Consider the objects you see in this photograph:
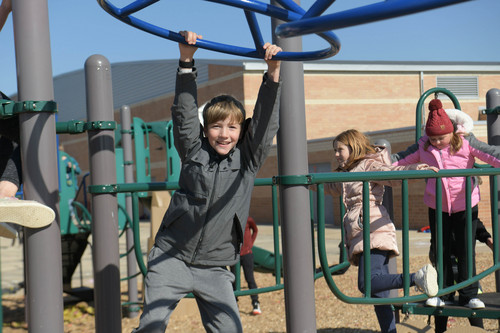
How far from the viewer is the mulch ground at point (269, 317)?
4.84 m

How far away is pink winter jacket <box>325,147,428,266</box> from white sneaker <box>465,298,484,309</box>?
603 millimetres

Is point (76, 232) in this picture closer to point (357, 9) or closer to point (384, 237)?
point (384, 237)

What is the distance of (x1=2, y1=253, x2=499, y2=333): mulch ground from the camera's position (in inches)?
191

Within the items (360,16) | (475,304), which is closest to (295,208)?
(360,16)

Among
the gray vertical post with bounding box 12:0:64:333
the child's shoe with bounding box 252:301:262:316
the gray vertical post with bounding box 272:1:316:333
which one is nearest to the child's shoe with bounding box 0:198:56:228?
the gray vertical post with bounding box 12:0:64:333

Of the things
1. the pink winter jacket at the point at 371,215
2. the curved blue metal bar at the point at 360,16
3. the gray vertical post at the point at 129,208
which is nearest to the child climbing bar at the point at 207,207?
the curved blue metal bar at the point at 360,16

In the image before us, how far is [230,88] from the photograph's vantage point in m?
21.8

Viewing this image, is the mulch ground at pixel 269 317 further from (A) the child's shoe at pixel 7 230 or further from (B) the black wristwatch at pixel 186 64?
(A) the child's shoe at pixel 7 230

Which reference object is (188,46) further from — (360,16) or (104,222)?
(360,16)

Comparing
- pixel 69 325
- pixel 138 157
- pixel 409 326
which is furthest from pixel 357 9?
pixel 138 157

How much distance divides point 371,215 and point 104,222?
5.01 feet

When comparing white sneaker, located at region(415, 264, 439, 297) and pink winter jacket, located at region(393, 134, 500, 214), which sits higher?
pink winter jacket, located at region(393, 134, 500, 214)

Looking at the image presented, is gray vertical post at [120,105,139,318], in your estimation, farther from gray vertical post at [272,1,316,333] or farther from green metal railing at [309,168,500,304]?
gray vertical post at [272,1,316,333]

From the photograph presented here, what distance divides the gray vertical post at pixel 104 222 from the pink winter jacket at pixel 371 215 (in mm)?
1346
